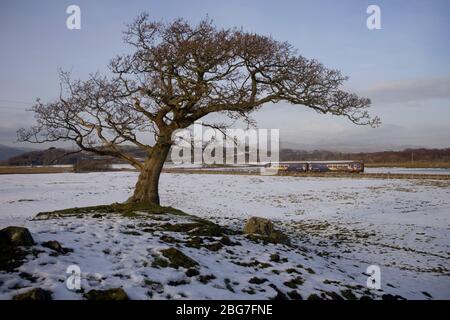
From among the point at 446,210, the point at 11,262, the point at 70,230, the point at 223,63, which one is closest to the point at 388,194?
the point at 446,210

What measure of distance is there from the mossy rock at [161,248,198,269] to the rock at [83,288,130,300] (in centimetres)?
170

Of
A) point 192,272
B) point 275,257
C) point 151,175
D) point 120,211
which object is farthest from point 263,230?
point 151,175

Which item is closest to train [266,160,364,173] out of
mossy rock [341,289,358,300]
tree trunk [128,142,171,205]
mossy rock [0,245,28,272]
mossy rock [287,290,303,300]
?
tree trunk [128,142,171,205]

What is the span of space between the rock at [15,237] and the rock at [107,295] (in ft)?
8.42

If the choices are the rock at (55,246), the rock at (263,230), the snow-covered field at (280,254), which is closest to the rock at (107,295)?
the snow-covered field at (280,254)

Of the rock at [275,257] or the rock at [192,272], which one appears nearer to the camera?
the rock at [192,272]

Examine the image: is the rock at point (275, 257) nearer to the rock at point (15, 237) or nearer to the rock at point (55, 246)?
the rock at point (55, 246)

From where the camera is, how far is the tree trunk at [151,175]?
15258mm

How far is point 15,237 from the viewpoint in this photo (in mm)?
7168

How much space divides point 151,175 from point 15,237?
824cm

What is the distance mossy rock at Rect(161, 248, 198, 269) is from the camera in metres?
7.41

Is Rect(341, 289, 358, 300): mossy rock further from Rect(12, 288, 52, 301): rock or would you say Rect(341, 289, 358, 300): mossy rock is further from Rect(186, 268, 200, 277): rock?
Rect(12, 288, 52, 301): rock

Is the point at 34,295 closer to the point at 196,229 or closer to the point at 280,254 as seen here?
the point at 196,229
